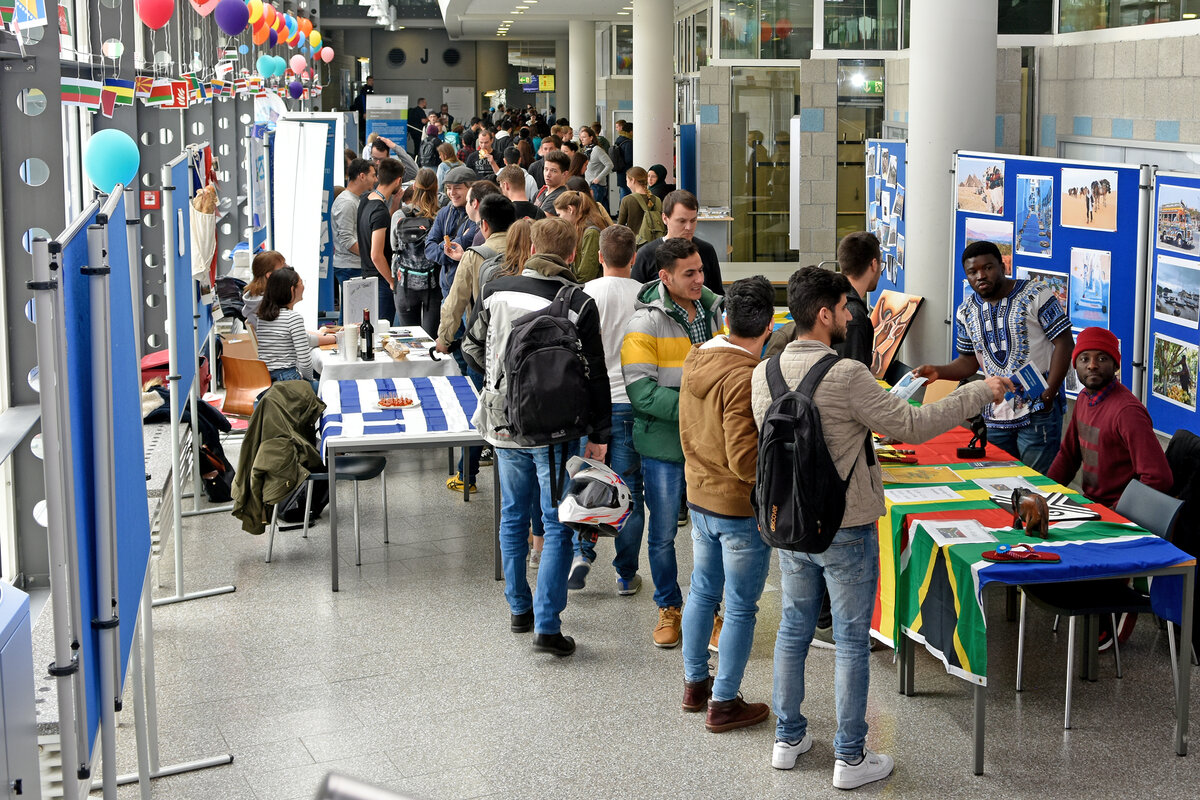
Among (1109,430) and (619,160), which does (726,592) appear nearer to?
(1109,430)

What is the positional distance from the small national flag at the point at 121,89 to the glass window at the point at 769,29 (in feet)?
29.7

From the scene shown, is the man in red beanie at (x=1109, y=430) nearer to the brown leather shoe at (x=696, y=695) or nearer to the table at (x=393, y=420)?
the brown leather shoe at (x=696, y=695)

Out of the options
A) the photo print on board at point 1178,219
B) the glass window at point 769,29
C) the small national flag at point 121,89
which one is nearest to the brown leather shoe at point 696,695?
the photo print on board at point 1178,219

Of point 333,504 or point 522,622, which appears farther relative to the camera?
point 333,504

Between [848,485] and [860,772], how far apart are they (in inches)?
35.6

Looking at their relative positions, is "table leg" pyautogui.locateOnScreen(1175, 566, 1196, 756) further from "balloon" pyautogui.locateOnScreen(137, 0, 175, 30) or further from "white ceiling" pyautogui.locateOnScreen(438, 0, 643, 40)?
"white ceiling" pyautogui.locateOnScreen(438, 0, 643, 40)

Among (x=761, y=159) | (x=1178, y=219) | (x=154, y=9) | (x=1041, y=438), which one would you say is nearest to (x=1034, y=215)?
(x=1178, y=219)

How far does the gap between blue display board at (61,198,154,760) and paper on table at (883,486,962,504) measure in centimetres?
245

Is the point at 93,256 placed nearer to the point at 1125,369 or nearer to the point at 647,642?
the point at 647,642

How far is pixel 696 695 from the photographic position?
4.32m

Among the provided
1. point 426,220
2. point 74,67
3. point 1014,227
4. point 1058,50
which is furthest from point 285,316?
point 1058,50

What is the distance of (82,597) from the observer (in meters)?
2.37

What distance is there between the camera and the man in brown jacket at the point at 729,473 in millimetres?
3871

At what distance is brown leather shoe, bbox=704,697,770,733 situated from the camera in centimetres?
415
